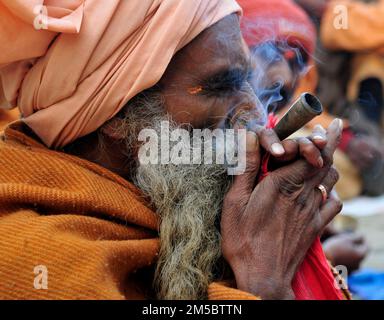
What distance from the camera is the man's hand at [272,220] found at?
2.50 meters

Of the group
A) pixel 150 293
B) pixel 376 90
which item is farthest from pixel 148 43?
pixel 376 90

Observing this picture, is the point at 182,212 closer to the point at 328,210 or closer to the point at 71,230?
the point at 71,230

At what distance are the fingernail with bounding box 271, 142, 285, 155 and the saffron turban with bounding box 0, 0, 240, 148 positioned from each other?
1.63ft

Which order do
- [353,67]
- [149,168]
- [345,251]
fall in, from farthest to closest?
1. [353,67]
2. [345,251]
3. [149,168]

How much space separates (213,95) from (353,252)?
2.35 meters

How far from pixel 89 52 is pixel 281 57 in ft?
4.04

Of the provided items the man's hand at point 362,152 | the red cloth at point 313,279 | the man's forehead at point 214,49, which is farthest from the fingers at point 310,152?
the man's hand at point 362,152

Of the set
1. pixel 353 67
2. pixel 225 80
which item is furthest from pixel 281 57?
pixel 353 67

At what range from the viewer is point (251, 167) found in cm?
260

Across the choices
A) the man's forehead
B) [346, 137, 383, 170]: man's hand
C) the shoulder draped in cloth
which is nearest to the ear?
the shoulder draped in cloth

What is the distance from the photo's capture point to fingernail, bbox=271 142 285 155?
2512 millimetres

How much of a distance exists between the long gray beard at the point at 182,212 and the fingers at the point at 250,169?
13 cm

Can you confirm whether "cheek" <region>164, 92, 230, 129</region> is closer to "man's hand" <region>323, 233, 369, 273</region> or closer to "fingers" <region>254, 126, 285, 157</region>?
"fingers" <region>254, 126, 285, 157</region>

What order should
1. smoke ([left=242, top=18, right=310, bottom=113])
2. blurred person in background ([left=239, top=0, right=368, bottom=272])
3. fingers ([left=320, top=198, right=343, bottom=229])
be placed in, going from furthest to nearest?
blurred person in background ([left=239, top=0, right=368, bottom=272]), smoke ([left=242, top=18, right=310, bottom=113]), fingers ([left=320, top=198, right=343, bottom=229])
